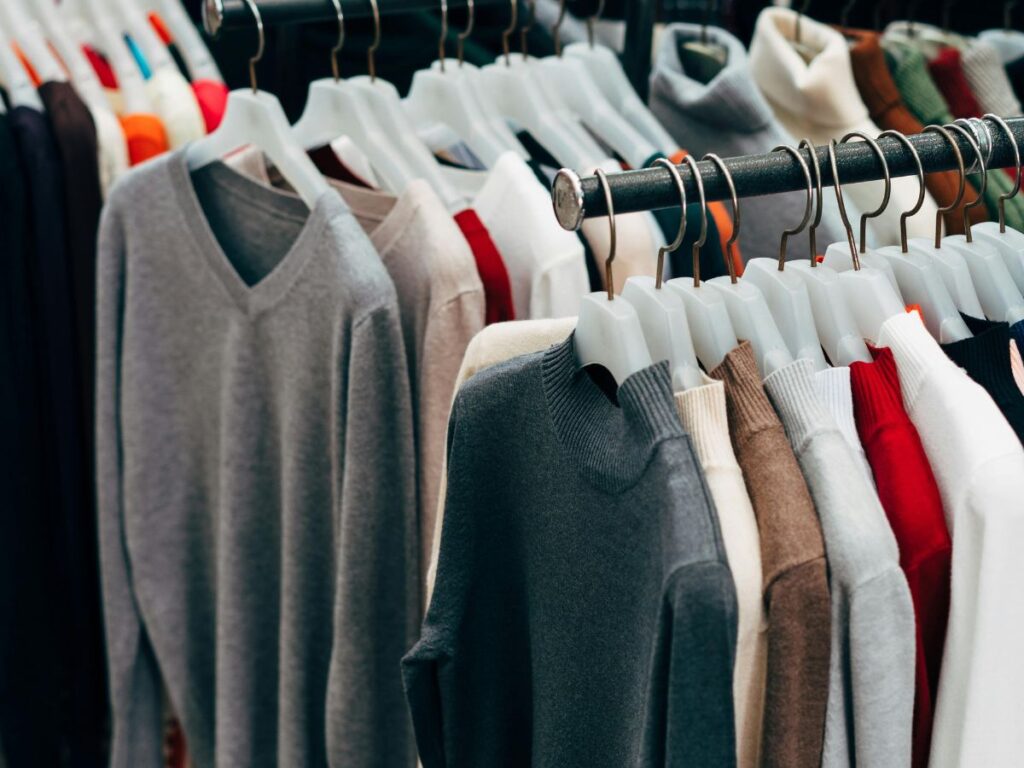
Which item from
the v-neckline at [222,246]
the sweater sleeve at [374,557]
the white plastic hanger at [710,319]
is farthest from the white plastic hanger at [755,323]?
the v-neckline at [222,246]

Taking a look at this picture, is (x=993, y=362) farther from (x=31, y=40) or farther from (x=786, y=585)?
(x=31, y=40)

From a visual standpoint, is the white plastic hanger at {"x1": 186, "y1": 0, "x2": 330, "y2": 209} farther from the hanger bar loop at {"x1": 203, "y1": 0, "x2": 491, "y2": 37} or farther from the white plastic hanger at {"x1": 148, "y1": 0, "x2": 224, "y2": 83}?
the white plastic hanger at {"x1": 148, "y1": 0, "x2": 224, "y2": 83}

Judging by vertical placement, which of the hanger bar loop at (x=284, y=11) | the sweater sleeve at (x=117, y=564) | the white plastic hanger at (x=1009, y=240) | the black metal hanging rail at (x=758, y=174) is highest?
the hanger bar loop at (x=284, y=11)

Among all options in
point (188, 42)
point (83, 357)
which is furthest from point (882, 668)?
point (188, 42)

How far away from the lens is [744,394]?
25.5 inches

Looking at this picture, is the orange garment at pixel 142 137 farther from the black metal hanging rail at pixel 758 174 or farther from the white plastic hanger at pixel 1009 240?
the white plastic hanger at pixel 1009 240

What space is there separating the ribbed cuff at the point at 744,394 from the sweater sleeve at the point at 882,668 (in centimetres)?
11

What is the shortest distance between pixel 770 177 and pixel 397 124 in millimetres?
461

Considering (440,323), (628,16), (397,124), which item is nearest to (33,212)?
A: (397,124)

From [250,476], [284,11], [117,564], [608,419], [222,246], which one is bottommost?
[117,564]

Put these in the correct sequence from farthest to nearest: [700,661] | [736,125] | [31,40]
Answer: [31,40] → [736,125] → [700,661]

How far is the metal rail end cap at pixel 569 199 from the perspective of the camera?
0.64 m

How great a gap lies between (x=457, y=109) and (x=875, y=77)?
1.56ft

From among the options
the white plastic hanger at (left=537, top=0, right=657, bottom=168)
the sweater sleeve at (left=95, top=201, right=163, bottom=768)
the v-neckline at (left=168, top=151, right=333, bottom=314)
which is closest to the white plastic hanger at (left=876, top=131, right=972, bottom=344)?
the white plastic hanger at (left=537, top=0, right=657, bottom=168)
